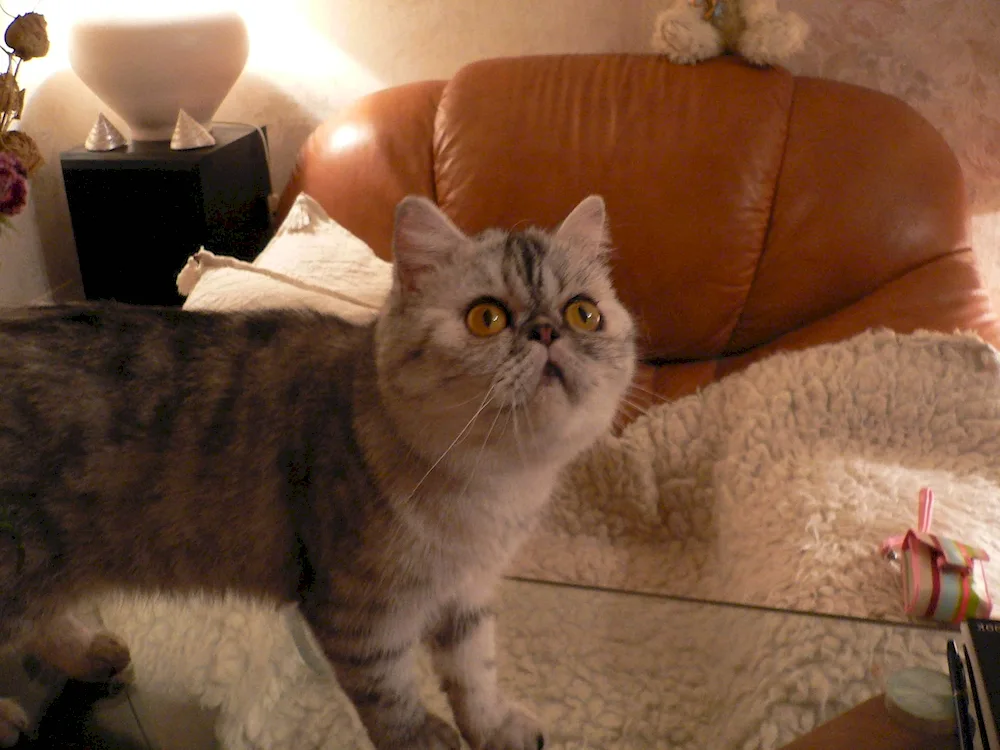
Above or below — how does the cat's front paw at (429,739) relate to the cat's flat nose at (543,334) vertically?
below

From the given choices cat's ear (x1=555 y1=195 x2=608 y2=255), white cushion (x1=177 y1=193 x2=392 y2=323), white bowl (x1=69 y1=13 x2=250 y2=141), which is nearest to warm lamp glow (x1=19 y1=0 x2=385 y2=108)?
white bowl (x1=69 y1=13 x2=250 y2=141)

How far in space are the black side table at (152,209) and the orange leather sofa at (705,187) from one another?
0.24m

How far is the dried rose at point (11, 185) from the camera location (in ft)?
3.85

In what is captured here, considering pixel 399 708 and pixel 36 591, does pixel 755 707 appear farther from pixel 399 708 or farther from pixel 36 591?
pixel 36 591

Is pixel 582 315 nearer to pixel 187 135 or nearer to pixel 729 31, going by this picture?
pixel 729 31

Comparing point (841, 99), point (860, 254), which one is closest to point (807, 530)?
point (860, 254)

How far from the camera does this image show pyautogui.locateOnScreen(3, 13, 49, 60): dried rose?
122 centimetres

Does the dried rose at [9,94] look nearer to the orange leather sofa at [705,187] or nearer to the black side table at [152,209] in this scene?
the black side table at [152,209]

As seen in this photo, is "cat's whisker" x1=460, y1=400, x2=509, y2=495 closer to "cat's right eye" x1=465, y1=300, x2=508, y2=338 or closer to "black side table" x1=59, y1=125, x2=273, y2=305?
"cat's right eye" x1=465, y1=300, x2=508, y2=338

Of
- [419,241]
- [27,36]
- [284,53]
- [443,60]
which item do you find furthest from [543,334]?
[284,53]

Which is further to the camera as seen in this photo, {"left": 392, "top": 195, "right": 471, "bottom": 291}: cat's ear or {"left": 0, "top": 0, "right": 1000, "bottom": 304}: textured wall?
{"left": 0, "top": 0, "right": 1000, "bottom": 304}: textured wall

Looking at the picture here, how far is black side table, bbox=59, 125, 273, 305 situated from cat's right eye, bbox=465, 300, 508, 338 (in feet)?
3.85

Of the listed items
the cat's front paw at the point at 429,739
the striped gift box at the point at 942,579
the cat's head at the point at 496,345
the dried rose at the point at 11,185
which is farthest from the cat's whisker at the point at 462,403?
the dried rose at the point at 11,185

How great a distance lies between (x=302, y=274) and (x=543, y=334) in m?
0.88
